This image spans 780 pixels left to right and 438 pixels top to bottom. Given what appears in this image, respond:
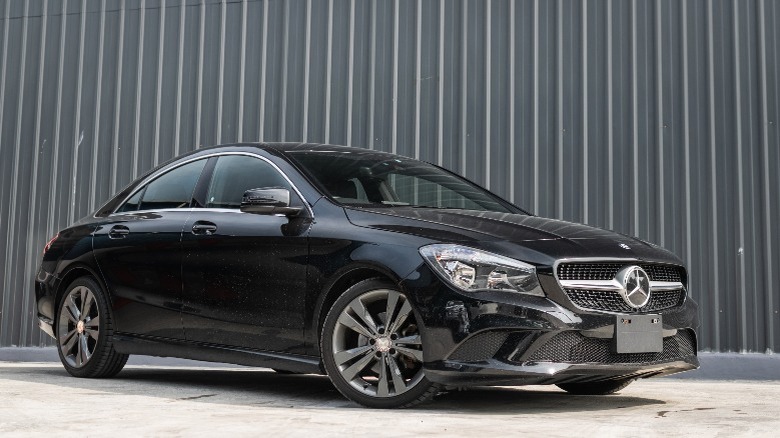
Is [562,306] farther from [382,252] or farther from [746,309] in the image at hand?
[746,309]

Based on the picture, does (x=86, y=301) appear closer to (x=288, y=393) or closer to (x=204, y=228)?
(x=204, y=228)

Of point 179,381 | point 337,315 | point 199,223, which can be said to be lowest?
point 179,381

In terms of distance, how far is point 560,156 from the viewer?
9.85 meters

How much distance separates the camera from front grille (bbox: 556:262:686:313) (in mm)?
5137

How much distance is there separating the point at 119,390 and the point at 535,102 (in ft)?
17.0

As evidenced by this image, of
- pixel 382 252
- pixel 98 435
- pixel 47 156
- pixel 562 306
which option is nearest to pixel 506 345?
pixel 562 306

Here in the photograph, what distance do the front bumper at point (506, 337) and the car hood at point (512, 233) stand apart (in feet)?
0.70

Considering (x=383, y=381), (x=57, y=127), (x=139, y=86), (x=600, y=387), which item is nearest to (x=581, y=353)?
(x=383, y=381)

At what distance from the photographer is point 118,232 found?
719 cm

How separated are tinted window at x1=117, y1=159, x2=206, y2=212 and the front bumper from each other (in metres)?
2.35

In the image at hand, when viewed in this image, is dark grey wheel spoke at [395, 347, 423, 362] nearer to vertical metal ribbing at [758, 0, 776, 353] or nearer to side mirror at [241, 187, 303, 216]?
side mirror at [241, 187, 303, 216]

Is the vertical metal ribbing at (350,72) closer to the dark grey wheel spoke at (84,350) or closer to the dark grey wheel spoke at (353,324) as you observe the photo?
the dark grey wheel spoke at (84,350)

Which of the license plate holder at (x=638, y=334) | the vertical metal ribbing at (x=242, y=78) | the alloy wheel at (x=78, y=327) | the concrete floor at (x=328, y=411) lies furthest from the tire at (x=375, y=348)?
the vertical metal ribbing at (x=242, y=78)

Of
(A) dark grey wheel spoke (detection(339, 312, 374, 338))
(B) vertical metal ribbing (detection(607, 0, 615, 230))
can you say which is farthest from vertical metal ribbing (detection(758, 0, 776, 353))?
(A) dark grey wheel spoke (detection(339, 312, 374, 338))
